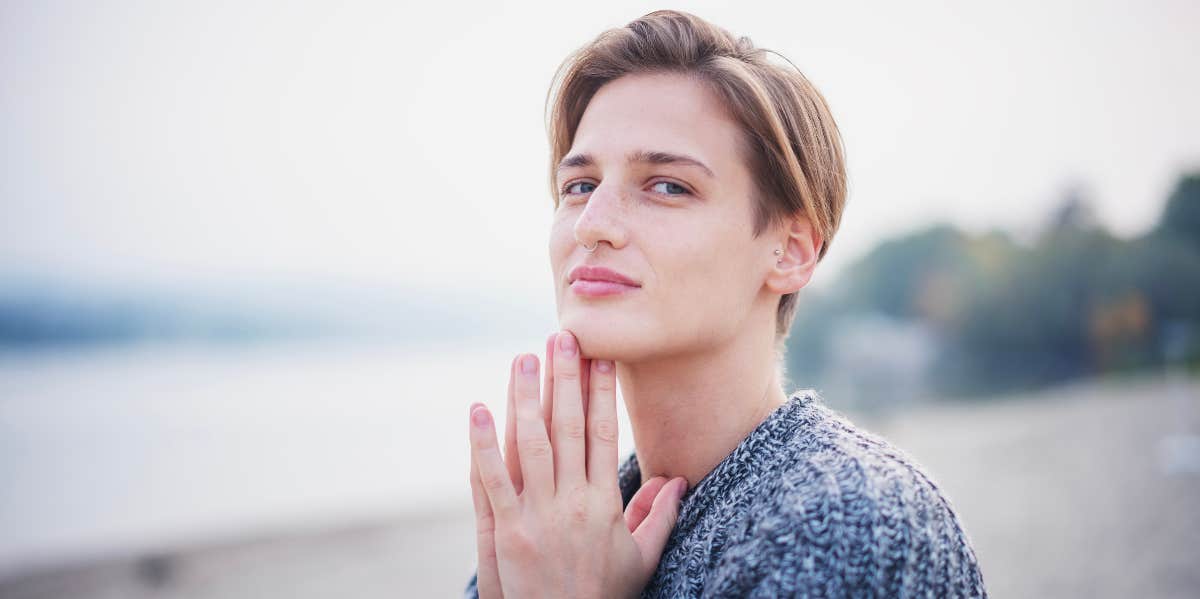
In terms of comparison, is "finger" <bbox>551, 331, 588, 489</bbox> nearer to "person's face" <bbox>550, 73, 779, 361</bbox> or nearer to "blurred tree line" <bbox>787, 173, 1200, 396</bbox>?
"person's face" <bbox>550, 73, 779, 361</bbox>

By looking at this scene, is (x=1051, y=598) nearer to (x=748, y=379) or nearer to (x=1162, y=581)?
(x=1162, y=581)

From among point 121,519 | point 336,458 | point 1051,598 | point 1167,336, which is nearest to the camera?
point 1051,598

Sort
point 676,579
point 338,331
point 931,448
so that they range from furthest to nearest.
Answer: point 338,331, point 931,448, point 676,579

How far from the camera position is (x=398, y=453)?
16.3 meters

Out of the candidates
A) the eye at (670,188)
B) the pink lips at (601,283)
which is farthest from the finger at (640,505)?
the eye at (670,188)

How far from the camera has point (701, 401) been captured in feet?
7.35

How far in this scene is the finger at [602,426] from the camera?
1.89m

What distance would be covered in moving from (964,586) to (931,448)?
16938 mm

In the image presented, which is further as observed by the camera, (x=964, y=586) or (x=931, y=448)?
(x=931, y=448)

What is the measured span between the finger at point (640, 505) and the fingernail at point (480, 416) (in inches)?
20.7

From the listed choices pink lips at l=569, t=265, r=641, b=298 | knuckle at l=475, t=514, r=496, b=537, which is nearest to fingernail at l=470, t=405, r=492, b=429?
knuckle at l=475, t=514, r=496, b=537

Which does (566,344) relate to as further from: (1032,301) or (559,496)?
(1032,301)

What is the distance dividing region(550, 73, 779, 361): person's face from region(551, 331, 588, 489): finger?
0.23ft

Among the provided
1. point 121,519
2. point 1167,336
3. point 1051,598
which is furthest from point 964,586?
point 1167,336
